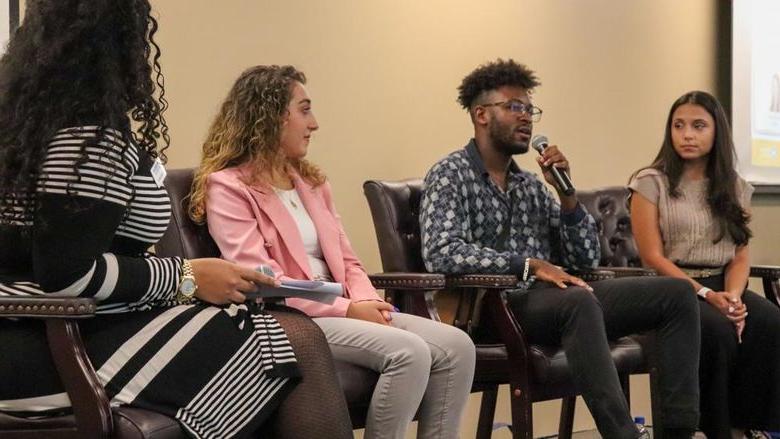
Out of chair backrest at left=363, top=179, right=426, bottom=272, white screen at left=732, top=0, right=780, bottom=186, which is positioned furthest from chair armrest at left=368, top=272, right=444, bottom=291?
white screen at left=732, top=0, right=780, bottom=186

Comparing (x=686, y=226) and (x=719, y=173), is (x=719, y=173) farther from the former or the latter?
(x=686, y=226)

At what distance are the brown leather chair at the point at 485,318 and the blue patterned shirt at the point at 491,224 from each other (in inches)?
2.8

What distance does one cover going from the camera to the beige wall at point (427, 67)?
3.38 m

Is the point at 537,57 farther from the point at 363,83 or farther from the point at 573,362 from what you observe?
the point at 573,362

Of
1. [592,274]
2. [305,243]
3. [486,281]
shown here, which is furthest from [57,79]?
[592,274]

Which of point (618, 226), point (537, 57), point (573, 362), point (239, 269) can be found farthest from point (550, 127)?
point (239, 269)

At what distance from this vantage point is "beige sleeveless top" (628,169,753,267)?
388 centimetres

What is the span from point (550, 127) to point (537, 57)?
0.28 meters

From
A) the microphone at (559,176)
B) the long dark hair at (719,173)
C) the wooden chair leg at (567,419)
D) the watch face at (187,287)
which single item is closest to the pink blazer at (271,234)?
the watch face at (187,287)

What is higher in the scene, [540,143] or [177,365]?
[540,143]

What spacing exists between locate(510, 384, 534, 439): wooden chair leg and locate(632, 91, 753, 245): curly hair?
3.81 ft

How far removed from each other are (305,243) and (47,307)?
1.09 metres

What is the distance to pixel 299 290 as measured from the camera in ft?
7.58

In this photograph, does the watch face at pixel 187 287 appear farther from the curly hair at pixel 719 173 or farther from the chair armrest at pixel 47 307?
the curly hair at pixel 719 173
